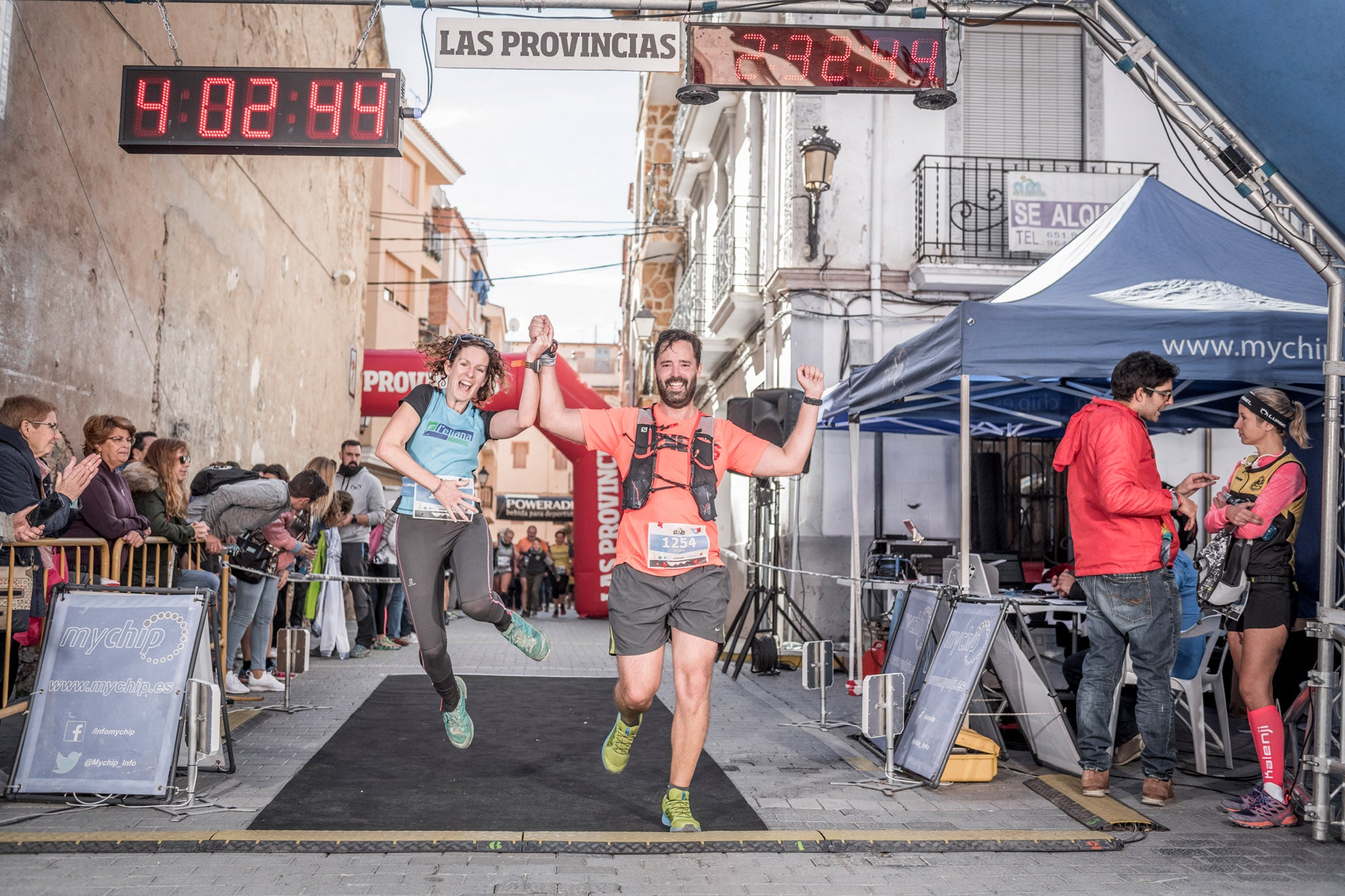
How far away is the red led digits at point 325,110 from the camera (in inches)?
304

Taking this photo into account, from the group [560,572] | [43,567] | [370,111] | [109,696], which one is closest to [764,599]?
[370,111]

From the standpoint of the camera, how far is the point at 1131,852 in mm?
4879

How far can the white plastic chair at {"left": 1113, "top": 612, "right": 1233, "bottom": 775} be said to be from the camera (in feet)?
21.9

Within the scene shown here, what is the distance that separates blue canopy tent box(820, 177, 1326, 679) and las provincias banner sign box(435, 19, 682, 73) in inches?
93.3

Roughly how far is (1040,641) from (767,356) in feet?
16.2

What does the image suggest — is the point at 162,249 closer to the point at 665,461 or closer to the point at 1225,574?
the point at 665,461

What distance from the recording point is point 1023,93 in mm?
14531

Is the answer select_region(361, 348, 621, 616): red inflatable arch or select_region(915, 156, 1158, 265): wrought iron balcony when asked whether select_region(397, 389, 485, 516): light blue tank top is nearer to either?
select_region(915, 156, 1158, 265): wrought iron balcony

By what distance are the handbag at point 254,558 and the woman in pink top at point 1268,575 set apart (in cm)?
631

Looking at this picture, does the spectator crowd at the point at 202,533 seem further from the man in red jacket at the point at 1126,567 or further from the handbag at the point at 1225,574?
the handbag at the point at 1225,574

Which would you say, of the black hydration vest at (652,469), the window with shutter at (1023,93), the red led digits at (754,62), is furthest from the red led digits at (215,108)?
the window with shutter at (1023,93)

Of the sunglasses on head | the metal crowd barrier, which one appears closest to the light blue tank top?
the sunglasses on head

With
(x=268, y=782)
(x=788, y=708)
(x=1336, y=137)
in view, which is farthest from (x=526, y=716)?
(x=1336, y=137)

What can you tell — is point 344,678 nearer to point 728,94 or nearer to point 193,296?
point 193,296
